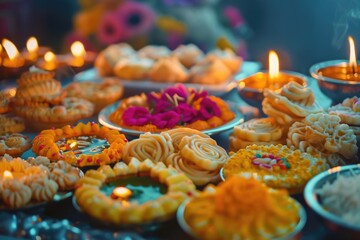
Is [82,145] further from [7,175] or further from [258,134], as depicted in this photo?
[258,134]

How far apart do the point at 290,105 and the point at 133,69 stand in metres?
1.25

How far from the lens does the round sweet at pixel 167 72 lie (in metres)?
2.93

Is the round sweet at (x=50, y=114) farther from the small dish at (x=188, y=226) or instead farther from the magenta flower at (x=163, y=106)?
the small dish at (x=188, y=226)

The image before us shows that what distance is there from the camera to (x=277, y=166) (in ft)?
5.60

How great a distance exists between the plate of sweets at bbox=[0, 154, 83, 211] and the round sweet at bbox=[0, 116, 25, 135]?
1.62 ft

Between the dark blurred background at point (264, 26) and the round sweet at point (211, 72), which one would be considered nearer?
the round sweet at point (211, 72)

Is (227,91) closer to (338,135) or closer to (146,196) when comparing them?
(338,135)

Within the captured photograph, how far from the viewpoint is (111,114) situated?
7.89ft

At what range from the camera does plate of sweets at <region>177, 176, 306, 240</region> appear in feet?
4.50

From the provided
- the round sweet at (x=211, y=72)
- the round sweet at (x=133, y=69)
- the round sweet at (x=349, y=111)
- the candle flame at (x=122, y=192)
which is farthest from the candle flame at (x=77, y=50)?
the candle flame at (x=122, y=192)

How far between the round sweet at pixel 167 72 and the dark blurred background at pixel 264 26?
1730mm

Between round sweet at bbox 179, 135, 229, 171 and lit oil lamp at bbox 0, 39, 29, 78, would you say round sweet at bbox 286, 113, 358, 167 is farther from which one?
lit oil lamp at bbox 0, 39, 29, 78

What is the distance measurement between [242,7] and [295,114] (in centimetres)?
326

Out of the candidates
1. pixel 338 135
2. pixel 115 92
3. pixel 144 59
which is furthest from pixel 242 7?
pixel 338 135
